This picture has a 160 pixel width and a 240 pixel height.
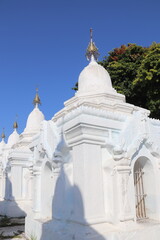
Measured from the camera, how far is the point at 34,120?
16.7 m

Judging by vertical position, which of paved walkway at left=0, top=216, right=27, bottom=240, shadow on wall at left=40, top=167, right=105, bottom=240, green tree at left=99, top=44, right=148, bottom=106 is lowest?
paved walkway at left=0, top=216, right=27, bottom=240

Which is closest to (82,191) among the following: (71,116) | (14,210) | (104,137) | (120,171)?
(120,171)

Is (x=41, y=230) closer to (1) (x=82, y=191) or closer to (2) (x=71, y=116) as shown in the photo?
(1) (x=82, y=191)

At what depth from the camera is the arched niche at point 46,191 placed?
8258 mm

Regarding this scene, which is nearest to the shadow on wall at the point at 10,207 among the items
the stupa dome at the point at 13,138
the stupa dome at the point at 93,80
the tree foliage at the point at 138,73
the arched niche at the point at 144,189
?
the stupa dome at the point at 13,138

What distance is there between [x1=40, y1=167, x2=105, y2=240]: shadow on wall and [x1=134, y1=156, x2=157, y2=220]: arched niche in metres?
1.97

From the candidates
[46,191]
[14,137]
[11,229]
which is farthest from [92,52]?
[14,137]

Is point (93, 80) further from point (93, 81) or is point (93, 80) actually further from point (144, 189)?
point (144, 189)

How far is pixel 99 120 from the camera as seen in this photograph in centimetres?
634

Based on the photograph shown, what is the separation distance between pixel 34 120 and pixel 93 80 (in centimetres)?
805

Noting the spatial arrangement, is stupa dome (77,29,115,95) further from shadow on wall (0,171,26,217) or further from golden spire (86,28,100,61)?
shadow on wall (0,171,26,217)

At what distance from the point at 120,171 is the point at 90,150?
3.13 ft

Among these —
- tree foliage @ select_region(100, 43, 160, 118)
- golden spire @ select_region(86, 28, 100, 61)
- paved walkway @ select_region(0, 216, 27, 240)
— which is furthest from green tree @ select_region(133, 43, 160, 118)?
paved walkway @ select_region(0, 216, 27, 240)

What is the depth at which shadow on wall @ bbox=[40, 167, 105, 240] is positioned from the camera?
544 centimetres
